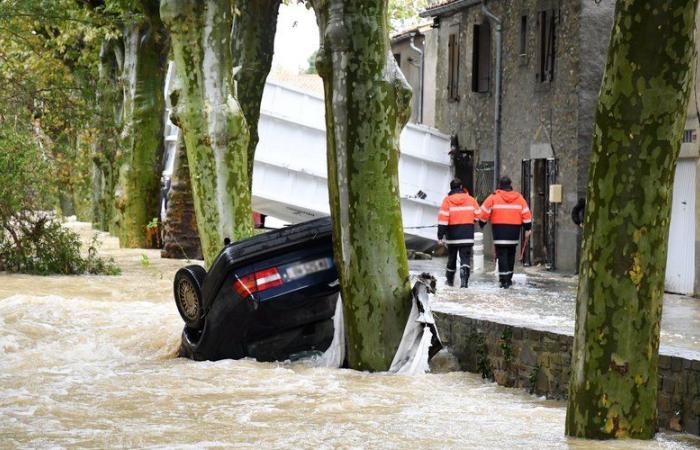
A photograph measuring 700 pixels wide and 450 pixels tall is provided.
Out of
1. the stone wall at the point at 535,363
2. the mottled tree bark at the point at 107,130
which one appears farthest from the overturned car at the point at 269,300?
the mottled tree bark at the point at 107,130

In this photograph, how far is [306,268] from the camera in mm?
12398

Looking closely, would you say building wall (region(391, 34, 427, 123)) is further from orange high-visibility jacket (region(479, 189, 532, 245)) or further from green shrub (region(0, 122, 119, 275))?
→ orange high-visibility jacket (region(479, 189, 532, 245))

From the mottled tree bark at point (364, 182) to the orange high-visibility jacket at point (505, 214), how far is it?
9203mm

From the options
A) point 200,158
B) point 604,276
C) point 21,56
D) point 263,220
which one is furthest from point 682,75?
point 263,220

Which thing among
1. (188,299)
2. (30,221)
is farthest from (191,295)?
(30,221)

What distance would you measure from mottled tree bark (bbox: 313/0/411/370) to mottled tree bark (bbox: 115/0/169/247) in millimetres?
17944

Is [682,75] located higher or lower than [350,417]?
higher

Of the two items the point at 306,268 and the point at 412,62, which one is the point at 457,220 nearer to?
the point at 306,268

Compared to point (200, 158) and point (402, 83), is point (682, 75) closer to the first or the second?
point (402, 83)

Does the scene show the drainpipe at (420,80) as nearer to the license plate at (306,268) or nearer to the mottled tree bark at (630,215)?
the license plate at (306,268)

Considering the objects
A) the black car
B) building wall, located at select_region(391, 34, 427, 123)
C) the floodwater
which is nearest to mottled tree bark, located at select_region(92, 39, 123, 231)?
building wall, located at select_region(391, 34, 427, 123)

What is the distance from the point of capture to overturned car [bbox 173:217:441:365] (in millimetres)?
12062

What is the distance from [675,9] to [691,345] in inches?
246

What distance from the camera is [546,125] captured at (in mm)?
29484
